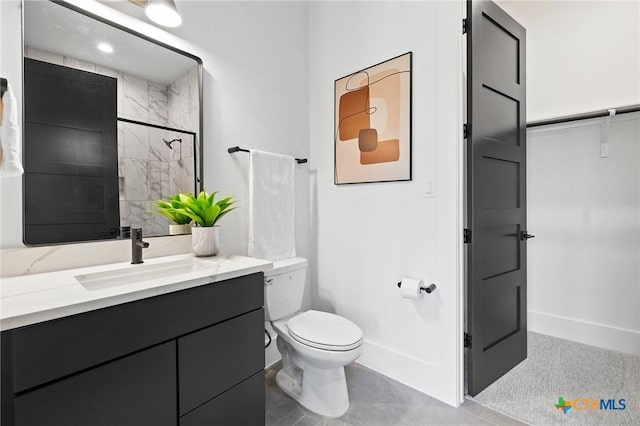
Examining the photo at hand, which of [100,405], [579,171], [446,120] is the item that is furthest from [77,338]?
[579,171]

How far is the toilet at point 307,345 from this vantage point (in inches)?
62.7

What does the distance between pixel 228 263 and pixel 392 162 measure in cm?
121

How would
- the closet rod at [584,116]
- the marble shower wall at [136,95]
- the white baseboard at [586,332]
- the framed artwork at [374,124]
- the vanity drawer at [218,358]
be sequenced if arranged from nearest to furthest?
the vanity drawer at [218,358], the marble shower wall at [136,95], the framed artwork at [374,124], the closet rod at [584,116], the white baseboard at [586,332]

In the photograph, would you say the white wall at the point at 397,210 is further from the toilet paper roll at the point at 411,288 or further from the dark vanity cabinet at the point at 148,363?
the dark vanity cabinet at the point at 148,363

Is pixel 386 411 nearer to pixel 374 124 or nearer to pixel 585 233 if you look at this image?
pixel 374 124

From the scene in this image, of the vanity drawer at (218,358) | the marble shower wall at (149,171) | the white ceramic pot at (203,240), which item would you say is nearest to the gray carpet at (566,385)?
the vanity drawer at (218,358)

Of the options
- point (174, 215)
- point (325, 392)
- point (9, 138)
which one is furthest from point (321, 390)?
point (9, 138)

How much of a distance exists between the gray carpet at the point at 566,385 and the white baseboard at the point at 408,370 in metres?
0.21

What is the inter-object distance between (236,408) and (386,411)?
0.88 meters

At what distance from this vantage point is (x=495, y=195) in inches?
76.3

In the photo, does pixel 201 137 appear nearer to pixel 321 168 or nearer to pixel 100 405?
pixel 321 168

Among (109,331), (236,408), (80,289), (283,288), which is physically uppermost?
(80,289)

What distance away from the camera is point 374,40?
2107 millimetres

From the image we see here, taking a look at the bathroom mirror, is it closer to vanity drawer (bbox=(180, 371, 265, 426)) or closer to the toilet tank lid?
the toilet tank lid
